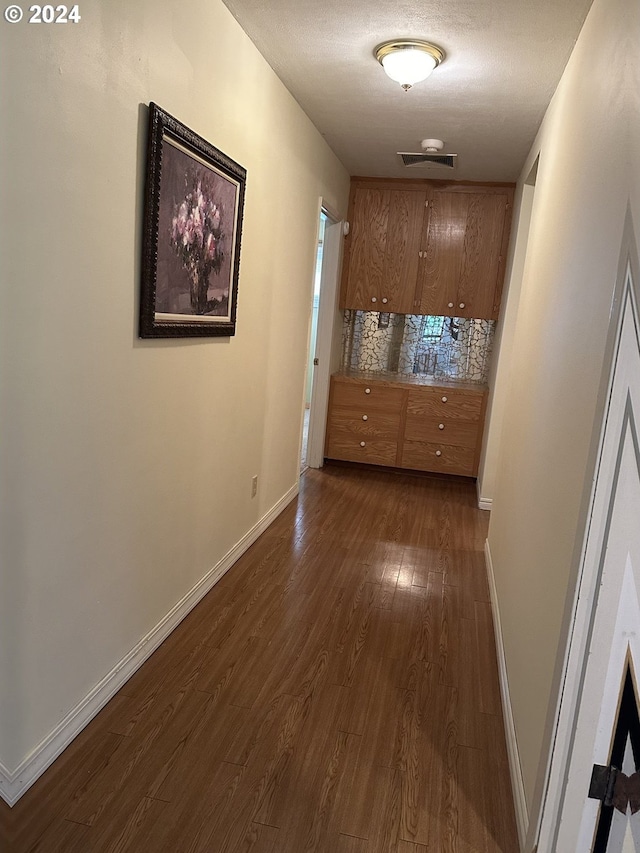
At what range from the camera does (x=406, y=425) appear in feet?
16.8

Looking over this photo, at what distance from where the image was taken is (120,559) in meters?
2.05

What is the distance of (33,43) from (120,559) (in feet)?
4.72

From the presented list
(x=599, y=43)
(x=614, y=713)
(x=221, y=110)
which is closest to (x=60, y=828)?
(x=614, y=713)

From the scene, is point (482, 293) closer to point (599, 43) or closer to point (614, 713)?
point (599, 43)

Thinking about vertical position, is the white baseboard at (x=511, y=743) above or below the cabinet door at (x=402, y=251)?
below

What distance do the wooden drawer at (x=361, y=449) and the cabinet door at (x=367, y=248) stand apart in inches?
43.0

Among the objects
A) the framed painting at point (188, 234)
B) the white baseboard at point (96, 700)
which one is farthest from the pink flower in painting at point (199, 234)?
the white baseboard at point (96, 700)

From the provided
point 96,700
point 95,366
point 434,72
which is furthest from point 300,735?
point 434,72

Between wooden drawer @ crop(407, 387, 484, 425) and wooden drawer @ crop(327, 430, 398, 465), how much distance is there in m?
0.30

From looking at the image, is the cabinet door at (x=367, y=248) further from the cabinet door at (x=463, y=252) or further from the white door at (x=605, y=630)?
the white door at (x=605, y=630)

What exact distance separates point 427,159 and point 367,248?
103 cm

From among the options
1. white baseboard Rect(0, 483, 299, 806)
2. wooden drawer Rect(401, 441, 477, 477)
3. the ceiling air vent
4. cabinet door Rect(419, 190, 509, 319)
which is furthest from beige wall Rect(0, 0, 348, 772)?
wooden drawer Rect(401, 441, 477, 477)

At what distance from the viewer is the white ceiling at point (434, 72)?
2268 mm

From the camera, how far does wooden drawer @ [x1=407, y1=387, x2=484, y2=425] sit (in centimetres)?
496
